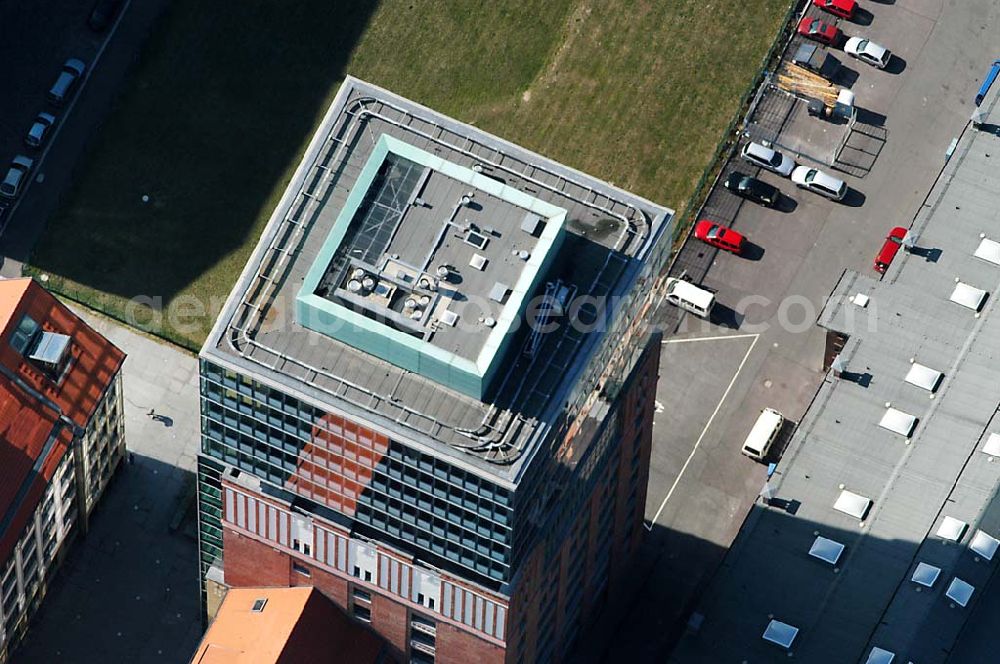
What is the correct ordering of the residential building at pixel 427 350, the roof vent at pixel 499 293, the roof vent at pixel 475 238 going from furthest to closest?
the roof vent at pixel 475 238
the residential building at pixel 427 350
the roof vent at pixel 499 293

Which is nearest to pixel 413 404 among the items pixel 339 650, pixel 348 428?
pixel 348 428

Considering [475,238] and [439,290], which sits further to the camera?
[475,238]

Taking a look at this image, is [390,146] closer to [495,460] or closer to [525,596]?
[495,460]

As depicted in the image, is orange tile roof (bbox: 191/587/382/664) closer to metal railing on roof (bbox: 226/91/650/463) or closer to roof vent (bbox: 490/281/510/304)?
metal railing on roof (bbox: 226/91/650/463)

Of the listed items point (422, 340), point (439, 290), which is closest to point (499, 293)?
point (439, 290)

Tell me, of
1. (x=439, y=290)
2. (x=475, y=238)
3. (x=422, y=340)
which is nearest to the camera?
(x=422, y=340)

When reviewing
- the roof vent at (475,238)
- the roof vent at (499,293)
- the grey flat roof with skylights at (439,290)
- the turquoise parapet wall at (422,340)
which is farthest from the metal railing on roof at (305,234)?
the roof vent at (475,238)

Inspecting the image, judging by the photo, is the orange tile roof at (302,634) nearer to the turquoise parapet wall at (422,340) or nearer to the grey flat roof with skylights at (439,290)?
the grey flat roof with skylights at (439,290)

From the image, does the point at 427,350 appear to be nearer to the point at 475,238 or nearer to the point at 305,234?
the point at 475,238
